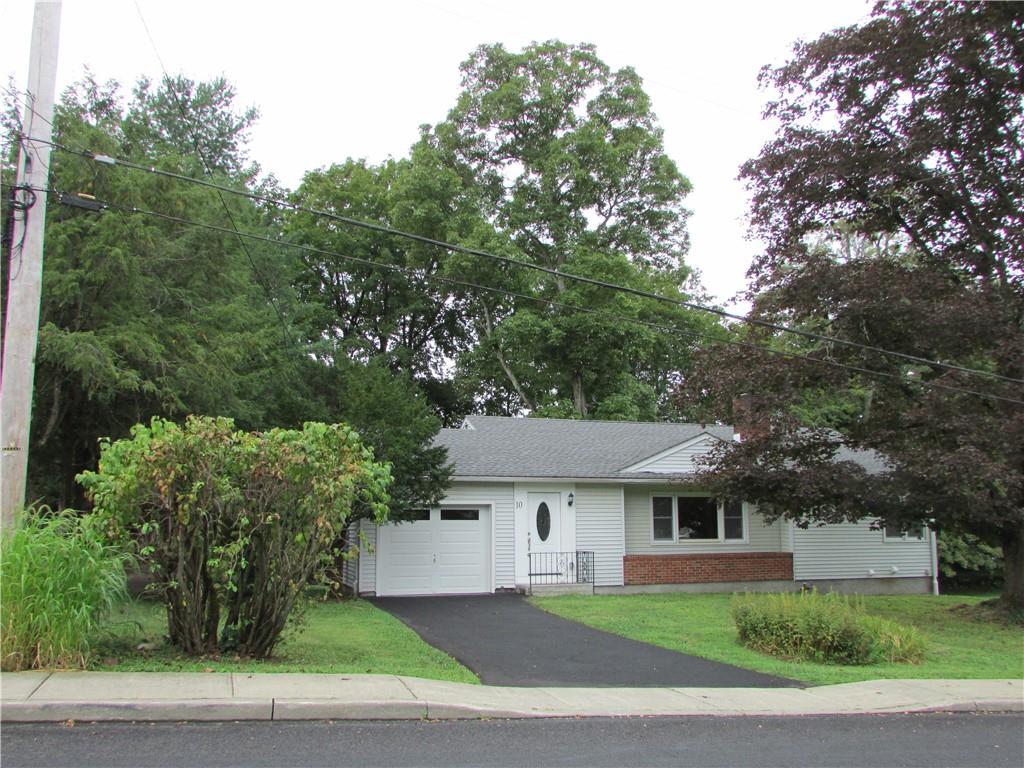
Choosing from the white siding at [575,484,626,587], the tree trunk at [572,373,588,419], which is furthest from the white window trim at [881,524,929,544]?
the tree trunk at [572,373,588,419]

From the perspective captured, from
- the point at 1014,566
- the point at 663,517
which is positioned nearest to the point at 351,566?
the point at 663,517

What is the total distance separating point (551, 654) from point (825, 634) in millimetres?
3670

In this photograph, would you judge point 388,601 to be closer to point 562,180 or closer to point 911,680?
point 911,680

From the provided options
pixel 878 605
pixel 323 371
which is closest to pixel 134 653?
pixel 878 605

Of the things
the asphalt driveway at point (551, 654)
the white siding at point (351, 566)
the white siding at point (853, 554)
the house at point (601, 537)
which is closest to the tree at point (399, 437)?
the house at point (601, 537)

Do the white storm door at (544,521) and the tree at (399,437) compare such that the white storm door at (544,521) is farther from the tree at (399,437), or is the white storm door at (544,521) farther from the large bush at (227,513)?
the large bush at (227,513)

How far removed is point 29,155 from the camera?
9773mm

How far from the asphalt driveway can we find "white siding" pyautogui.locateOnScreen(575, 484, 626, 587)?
4.12 metres

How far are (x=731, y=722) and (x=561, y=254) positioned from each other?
98.2 feet

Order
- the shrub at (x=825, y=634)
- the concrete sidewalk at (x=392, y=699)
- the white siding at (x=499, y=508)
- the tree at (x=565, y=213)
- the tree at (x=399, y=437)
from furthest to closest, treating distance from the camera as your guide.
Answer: the tree at (x=565, y=213), the white siding at (x=499, y=508), the tree at (x=399, y=437), the shrub at (x=825, y=634), the concrete sidewalk at (x=392, y=699)

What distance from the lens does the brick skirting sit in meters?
20.1

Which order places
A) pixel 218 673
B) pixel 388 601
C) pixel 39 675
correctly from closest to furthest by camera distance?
pixel 39 675
pixel 218 673
pixel 388 601

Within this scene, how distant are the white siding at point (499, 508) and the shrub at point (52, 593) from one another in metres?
11.1

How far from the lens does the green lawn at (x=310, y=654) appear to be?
8391mm
